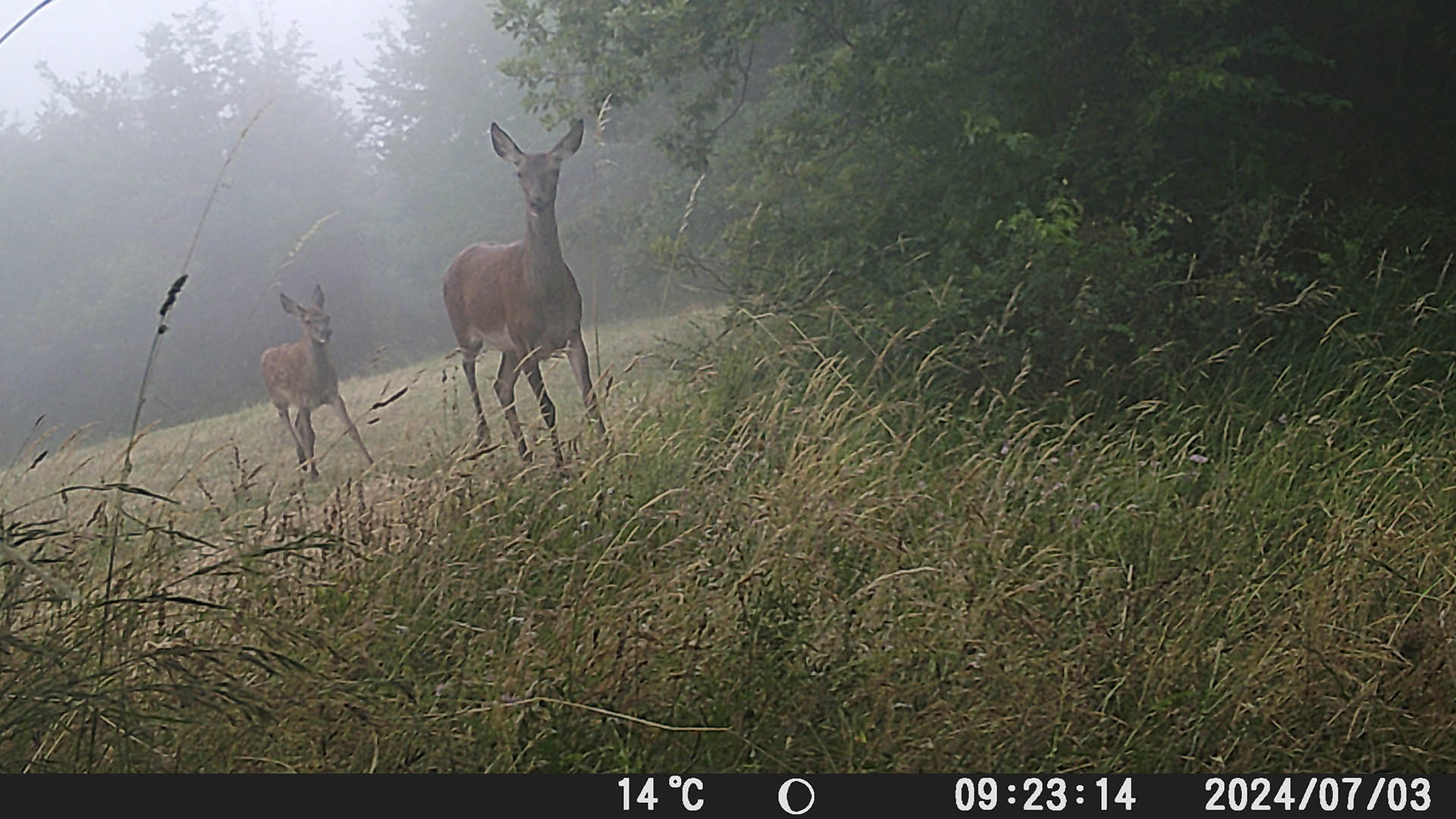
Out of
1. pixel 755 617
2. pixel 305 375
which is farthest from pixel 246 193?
pixel 755 617

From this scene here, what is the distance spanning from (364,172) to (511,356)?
1115 centimetres

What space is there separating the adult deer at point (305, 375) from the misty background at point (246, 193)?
2.55 feet

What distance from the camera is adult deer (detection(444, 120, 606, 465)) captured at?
5.22 meters

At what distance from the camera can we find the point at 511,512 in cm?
347

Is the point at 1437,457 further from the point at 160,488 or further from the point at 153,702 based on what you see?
the point at 160,488

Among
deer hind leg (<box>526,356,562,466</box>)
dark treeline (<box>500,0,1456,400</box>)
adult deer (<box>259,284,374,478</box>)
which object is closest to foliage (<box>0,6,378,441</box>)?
adult deer (<box>259,284,374,478</box>)

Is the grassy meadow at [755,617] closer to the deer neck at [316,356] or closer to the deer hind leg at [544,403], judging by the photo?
the deer hind leg at [544,403]

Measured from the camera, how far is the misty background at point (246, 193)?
10.6 meters

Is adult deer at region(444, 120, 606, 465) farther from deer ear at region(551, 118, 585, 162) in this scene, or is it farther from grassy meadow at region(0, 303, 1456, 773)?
grassy meadow at region(0, 303, 1456, 773)

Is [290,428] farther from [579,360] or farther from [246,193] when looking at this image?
[246,193]

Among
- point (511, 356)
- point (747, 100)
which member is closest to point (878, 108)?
point (511, 356)

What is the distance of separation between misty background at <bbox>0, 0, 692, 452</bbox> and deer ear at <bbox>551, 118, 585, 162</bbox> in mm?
344

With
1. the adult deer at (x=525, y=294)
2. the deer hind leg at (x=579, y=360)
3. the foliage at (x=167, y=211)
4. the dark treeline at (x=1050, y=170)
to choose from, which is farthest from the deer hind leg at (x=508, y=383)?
the foliage at (x=167, y=211)

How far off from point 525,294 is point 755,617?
3686 millimetres
